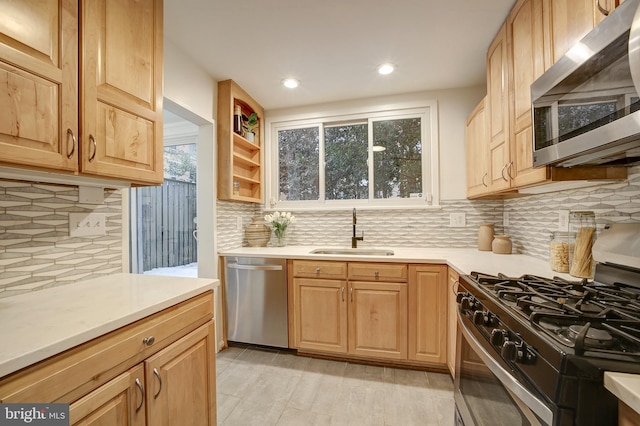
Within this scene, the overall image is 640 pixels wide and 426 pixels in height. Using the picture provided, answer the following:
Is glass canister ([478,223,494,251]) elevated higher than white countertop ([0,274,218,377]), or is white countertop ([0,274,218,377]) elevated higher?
glass canister ([478,223,494,251])

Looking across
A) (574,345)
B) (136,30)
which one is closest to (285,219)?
(136,30)

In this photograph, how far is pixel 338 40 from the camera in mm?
1818

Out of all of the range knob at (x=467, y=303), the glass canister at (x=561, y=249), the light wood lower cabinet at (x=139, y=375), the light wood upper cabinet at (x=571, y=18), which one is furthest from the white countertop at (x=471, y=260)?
the light wood upper cabinet at (x=571, y=18)

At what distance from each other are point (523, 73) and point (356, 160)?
1546 millimetres

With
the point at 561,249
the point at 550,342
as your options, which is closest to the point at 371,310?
the point at 561,249

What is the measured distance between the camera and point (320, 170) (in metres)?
2.84

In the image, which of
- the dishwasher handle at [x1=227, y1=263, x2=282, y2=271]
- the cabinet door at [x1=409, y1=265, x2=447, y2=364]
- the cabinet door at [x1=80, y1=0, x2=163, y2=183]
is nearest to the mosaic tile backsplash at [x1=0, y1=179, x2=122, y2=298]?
the cabinet door at [x1=80, y1=0, x2=163, y2=183]

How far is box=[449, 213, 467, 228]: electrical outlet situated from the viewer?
2.46 metres

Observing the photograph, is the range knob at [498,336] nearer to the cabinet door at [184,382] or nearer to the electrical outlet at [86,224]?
the cabinet door at [184,382]

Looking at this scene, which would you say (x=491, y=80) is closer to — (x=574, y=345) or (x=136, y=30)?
(x=574, y=345)

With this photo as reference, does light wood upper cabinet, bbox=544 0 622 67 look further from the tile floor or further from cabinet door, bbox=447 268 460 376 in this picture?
the tile floor

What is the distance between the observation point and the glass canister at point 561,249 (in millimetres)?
1415

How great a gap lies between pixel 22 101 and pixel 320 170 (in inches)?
87.4

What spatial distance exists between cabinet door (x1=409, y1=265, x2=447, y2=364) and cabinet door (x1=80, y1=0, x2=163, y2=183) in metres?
1.86
